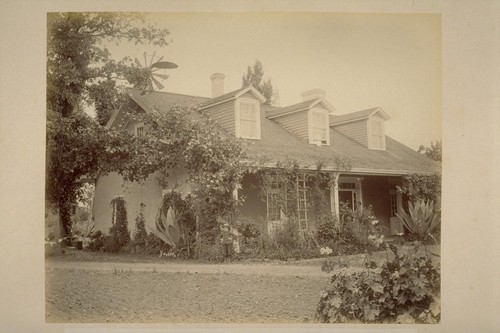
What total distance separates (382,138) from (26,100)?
9.67 ft

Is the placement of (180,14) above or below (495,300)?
above

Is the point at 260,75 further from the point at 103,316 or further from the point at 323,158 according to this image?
the point at 103,316

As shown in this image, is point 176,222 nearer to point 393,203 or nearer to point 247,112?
point 247,112

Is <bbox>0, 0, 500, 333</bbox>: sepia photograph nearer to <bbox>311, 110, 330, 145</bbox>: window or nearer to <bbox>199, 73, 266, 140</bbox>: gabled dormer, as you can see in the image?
<bbox>199, 73, 266, 140</bbox>: gabled dormer

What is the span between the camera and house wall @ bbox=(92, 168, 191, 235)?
15.1 ft

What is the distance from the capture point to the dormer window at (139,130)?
4.65 metres

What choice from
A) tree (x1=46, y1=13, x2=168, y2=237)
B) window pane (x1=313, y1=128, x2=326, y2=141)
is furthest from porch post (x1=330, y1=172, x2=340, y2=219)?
tree (x1=46, y1=13, x2=168, y2=237)

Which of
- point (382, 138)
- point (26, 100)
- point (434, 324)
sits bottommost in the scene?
point (434, 324)

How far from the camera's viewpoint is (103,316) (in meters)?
4.55

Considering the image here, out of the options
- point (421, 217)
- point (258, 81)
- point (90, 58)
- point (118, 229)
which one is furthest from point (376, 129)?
point (90, 58)

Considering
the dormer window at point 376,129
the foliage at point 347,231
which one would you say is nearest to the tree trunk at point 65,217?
the foliage at point 347,231

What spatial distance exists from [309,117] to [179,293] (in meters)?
1.81

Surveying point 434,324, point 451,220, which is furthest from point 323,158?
point 434,324

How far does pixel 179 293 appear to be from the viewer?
455cm
